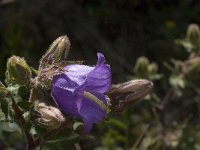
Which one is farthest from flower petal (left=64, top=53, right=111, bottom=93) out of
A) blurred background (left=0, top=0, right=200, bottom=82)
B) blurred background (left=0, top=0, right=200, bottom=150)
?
blurred background (left=0, top=0, right=200, bottom=82)

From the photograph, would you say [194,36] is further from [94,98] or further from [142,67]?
[94,98]

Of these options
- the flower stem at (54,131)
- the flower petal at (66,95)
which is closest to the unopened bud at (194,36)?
the flower stem at (54,131)

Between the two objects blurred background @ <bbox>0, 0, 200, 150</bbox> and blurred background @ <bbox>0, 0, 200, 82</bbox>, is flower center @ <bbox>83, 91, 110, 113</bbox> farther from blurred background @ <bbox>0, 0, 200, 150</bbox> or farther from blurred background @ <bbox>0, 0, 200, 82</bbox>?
blurred background @ <bbox>0, 0, 200, 82</bbox>

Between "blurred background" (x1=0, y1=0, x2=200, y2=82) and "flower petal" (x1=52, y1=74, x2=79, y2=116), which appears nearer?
"flower petal" (x1=52, y1=74, x2=79, y2=116)

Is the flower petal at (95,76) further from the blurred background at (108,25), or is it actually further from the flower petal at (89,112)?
the blurred background at (108,25)

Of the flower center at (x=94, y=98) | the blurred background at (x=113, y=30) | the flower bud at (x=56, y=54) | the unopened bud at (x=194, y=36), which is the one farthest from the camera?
the blurred background at (x=113, y=30)

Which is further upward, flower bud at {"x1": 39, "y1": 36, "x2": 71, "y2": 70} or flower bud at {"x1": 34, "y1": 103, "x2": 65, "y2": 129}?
flower bud at {"x1": 39, "y1": 36, "x2": 71, "y2": 70}

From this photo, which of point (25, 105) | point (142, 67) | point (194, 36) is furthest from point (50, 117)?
point (194, 36)
